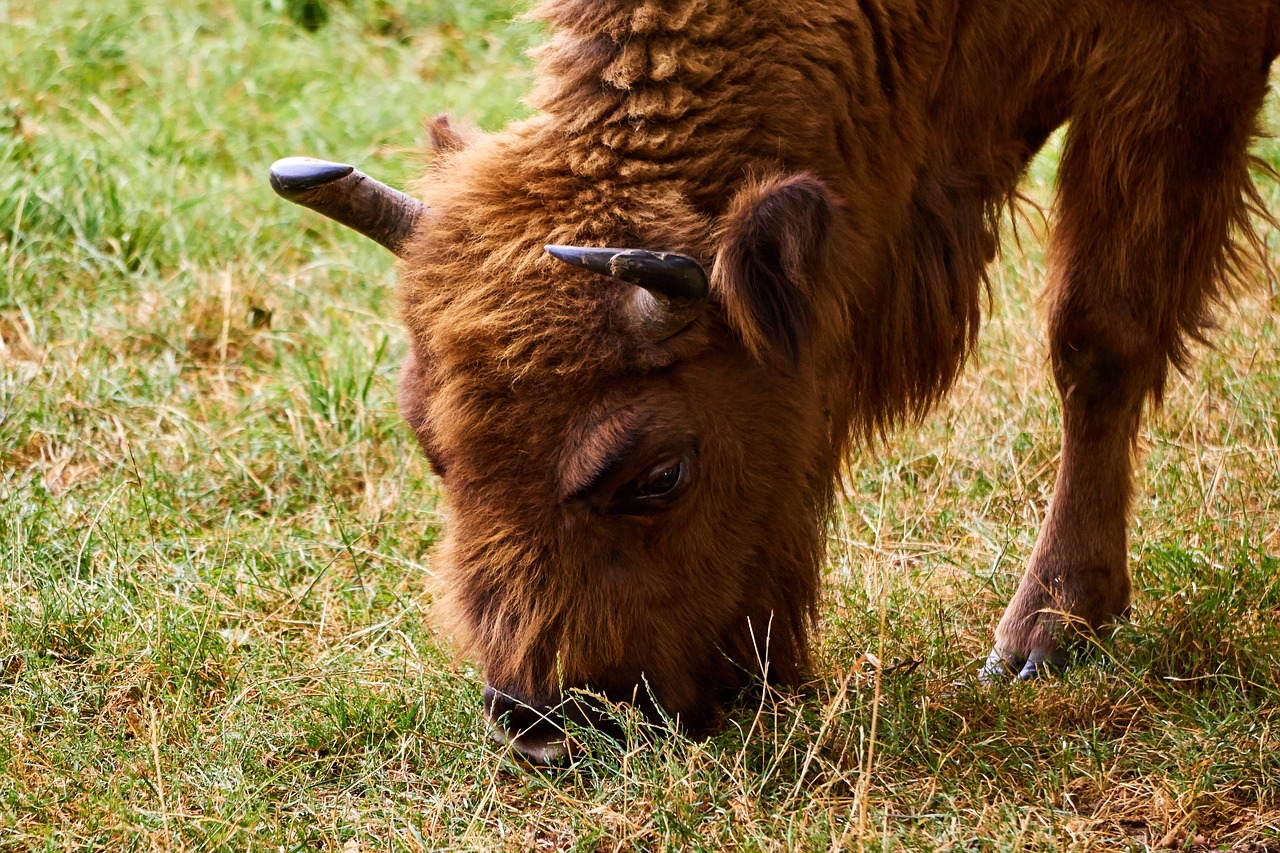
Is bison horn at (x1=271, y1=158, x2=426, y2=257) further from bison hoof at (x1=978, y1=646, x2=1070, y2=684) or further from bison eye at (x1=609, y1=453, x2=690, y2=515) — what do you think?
bison hoof at (x1=978, y1=646, x2=1070, y2=684)

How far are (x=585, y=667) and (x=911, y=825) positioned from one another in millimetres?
824

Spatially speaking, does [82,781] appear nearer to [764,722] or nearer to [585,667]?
[585,667]

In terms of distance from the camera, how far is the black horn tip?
338 centimetres

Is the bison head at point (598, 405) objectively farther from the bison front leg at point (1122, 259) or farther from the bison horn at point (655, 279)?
the bison front leg at point (1122, 259)

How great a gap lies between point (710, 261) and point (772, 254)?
16 cm

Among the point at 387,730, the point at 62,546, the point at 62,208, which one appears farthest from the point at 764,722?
the point at 62,208

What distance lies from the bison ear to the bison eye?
0.33 m

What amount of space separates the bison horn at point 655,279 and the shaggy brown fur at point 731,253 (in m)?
0.05

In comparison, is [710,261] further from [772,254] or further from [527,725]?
[527,725]

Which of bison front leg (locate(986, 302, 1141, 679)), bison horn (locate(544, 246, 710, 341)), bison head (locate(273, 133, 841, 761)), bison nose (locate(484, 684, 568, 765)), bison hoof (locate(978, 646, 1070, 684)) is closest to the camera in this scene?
bison horn (locate(544, 246, 710, 341))

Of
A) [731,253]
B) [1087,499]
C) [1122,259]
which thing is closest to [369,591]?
[731,253]

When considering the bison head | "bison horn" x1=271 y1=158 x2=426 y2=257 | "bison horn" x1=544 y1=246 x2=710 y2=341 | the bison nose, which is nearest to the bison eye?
the bison head

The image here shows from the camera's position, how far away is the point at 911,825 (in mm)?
3150

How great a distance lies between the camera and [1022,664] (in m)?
4.11
